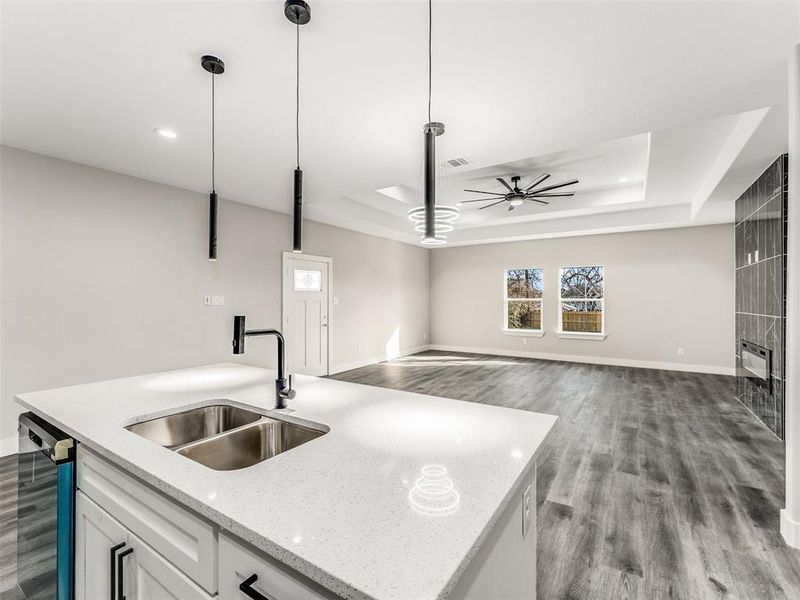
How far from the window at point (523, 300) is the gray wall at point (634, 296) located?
0.15 meters

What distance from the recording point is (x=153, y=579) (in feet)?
3.46

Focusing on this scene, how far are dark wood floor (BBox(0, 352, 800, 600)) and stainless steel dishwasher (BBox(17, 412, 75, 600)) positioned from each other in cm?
54

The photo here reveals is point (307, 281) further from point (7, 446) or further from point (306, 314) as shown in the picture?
point (7, 446)

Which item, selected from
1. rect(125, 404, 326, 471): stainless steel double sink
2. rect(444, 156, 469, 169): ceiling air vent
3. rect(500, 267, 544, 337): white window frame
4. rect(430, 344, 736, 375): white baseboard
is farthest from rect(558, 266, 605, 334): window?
rect(125, 404, 326, 471): stainless steel double sink

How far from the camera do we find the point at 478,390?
538 centimetres

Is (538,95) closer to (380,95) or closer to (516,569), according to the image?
(380,95)

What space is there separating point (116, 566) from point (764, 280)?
521 centimetres

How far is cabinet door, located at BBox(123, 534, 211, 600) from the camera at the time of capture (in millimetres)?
949

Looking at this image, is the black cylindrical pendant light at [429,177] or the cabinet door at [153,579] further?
the black cylindrical pendant light at [429,177]

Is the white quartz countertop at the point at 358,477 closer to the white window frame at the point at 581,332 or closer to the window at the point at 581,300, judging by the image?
the white window frame at the point at 581,332

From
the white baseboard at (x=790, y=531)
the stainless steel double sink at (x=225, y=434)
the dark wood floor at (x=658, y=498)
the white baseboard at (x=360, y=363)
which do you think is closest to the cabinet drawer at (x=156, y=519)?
the stainless steel double sink at (x=225, y=434)

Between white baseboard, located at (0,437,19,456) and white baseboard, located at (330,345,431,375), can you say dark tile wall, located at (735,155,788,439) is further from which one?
white baseboard, located at (0,437,19,456)

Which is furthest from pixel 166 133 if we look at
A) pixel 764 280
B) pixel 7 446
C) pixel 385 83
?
pixel 764 280

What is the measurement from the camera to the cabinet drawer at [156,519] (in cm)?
91
